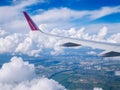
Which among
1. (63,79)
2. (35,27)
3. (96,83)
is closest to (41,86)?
(63,79)

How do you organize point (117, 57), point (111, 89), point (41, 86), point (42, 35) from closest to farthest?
point (117, 57) < point (42, 35) < point (111, 89) < point (41, 86)

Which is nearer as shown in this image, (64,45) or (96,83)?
(64,45)

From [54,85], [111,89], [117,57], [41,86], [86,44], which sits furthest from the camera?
[41,86]

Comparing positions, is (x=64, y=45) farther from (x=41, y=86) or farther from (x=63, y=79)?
(x=41, y=86)

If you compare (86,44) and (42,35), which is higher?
(42,35)

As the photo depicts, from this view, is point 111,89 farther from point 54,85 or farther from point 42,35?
point 42,35

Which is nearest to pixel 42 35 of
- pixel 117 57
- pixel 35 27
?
pixel 35 27

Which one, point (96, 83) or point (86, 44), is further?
point (96, 83)

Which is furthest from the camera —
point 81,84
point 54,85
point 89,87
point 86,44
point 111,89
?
point 54,85

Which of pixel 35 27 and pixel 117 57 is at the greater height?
pixel 35 27
